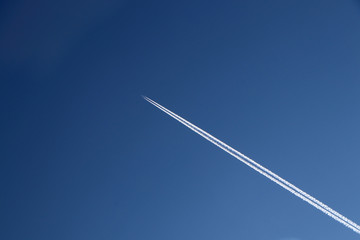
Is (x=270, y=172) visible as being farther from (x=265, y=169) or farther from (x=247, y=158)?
(x=247, y=158)

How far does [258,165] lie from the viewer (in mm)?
20609

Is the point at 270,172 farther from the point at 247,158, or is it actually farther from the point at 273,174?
the point at 247,158

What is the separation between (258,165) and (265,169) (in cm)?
47

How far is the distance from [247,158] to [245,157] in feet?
0.44

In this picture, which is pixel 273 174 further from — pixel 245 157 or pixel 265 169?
pixel 245 157

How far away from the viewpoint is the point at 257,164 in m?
20.7

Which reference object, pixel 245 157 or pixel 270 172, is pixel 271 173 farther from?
pixel 245 157

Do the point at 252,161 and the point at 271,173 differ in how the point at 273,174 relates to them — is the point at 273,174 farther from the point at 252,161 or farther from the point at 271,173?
the point at 252,161

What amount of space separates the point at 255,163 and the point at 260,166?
0.34 meters

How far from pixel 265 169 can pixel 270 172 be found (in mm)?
Answer: 336

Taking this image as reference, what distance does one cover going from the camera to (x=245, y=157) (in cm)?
2102

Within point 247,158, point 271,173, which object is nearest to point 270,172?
point 271,173


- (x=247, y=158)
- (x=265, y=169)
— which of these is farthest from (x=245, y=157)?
(x=265, y=169)

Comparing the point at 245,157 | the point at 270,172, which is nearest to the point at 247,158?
the point at 245,157
